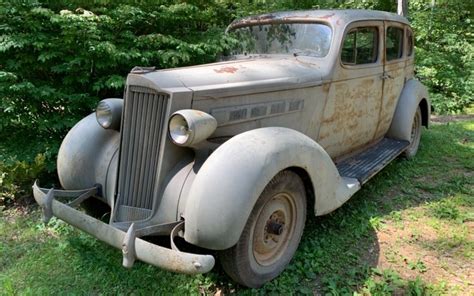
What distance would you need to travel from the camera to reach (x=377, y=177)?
4555 millimetres

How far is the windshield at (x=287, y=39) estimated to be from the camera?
370cm

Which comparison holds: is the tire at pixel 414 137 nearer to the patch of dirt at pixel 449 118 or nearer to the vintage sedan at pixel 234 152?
the vintage sedan at pixel 234 152

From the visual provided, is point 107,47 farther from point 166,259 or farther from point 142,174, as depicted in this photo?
point 166,259

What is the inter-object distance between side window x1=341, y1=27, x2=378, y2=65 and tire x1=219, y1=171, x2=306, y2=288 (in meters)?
1.59

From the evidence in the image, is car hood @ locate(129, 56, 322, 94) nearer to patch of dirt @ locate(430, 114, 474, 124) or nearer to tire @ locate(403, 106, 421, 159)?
tire @ locate(403, 106, 421, 159)

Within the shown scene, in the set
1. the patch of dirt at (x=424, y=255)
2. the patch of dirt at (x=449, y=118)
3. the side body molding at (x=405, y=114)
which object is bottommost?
the patch of dirt at (x=449, y=118)

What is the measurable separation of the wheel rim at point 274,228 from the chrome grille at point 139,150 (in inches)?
29.6

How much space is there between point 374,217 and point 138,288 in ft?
6.99

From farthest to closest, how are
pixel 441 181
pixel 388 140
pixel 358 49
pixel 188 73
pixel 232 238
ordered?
1. pixel 388 140
2. pixel 441 181
3. pixel 358 49
4. pixel 188 73
5. pixel 232 238

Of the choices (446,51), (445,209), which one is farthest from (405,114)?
(446,51)

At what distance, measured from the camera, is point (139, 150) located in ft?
8.97

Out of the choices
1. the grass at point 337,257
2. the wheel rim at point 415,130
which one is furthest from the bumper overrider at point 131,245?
the wheel rim at point 415,130

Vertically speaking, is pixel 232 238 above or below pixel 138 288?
above

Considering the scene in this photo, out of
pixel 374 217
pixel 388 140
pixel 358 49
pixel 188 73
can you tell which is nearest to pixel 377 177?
pixel 388 140
